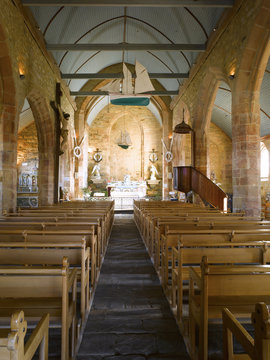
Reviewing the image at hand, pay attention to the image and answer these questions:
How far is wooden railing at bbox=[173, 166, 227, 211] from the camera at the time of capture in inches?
299

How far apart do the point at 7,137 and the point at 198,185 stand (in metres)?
5.78

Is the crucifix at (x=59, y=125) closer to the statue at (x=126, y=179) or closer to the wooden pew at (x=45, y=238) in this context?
the statue at (x=126, y=179)

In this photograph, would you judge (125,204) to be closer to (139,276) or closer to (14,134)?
(14,134)

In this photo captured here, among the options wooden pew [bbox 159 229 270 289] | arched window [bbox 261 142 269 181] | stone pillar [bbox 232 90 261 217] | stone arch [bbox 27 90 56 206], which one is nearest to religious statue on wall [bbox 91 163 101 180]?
stone arch [bbox 27 90 56 206]

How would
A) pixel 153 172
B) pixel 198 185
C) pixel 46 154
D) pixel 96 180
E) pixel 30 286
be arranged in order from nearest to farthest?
pixel 30 286
pixel 198 185
pixel 46 154
pixel 96 180
pixel 153 172

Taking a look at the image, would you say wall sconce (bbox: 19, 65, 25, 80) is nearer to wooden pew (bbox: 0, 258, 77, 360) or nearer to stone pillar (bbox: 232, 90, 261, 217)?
stone pillar (bbox: 232, 90, 261, 217)

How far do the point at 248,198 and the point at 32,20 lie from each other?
7792 millimetres

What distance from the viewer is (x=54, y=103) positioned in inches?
396

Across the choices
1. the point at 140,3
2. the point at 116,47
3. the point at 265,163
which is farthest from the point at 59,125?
the point at 265,163

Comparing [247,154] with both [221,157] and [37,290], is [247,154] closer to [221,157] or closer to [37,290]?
[37,290]

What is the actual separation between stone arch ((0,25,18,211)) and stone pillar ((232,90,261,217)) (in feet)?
18.4

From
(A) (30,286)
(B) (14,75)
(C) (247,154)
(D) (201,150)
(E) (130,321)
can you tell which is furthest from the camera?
(D) (201,150)

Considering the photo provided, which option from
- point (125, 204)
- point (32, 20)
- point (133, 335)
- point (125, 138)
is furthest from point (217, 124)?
point (133, 335)

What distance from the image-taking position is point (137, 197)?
15719 millimetres
